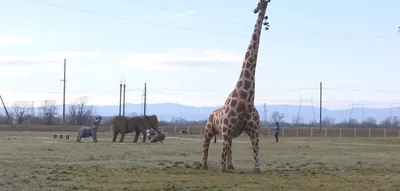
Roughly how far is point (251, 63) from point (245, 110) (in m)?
1.64

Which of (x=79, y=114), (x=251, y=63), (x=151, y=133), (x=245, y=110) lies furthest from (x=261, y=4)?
(x=79, y=114)

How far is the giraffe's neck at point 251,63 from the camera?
805 inches

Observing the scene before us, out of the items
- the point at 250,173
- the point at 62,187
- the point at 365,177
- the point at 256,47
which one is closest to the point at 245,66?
the point at 256,47

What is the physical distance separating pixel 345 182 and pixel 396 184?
4.09 ft

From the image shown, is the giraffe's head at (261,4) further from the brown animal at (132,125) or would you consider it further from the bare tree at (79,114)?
the bare tree at (79,114)

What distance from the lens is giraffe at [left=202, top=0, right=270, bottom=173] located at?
2002 cm

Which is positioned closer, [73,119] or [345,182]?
[345,182]

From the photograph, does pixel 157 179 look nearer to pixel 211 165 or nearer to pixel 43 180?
pixel 43 180

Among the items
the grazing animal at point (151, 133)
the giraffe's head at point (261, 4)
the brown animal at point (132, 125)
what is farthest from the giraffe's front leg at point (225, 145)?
the grazing animal at point (151, 133)

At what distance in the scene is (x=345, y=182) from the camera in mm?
16922

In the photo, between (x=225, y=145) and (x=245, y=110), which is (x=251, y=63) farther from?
(x=225, y=145)

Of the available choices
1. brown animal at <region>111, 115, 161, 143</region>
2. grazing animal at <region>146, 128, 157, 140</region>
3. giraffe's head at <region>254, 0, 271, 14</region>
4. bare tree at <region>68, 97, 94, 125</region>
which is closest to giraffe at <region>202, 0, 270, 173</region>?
giraffe's head at <region>254, 0, 271, 14</region>

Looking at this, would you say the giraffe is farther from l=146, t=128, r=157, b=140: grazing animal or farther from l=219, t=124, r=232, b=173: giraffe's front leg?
l=146, t=128, r=157, b=140: grazing animal

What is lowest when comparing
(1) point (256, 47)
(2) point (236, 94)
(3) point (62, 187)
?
A: (3) point (62, 187)
